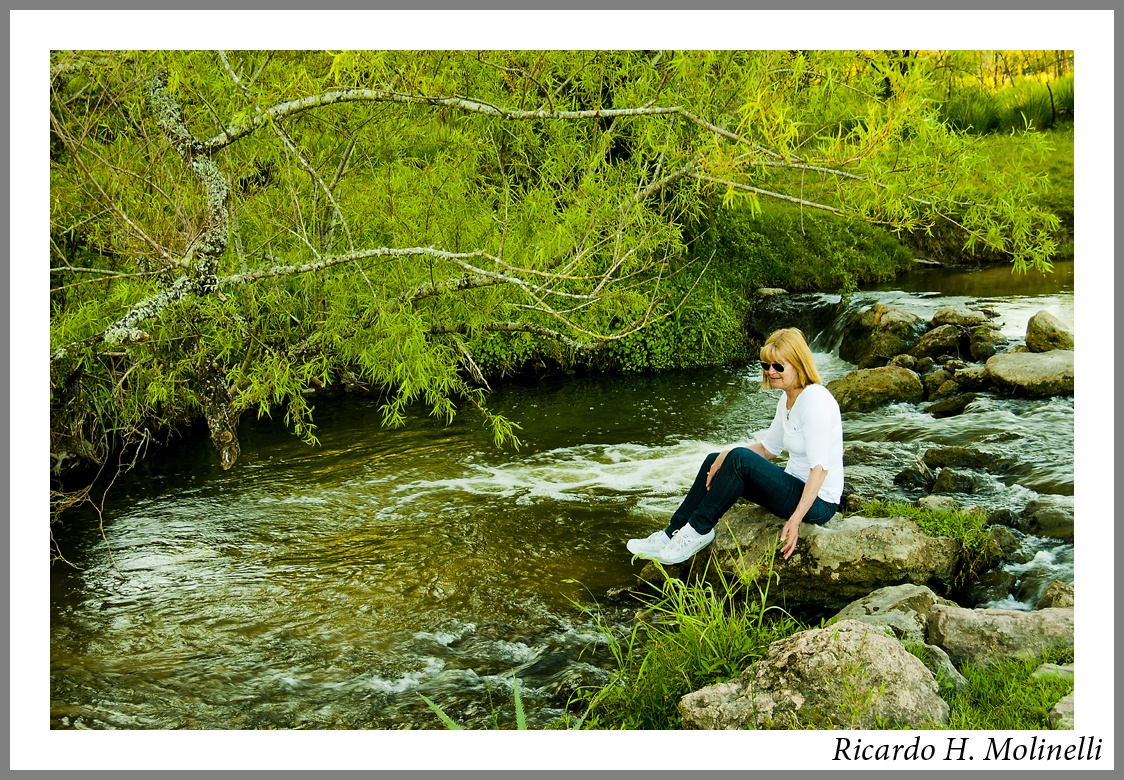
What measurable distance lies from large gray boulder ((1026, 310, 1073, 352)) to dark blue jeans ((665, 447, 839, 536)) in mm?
6410

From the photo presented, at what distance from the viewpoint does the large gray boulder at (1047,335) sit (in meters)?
10.3

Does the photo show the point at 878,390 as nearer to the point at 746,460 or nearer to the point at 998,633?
the point at 746,460

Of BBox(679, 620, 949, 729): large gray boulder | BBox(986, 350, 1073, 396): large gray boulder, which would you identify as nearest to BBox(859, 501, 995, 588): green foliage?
BBox(679, 620, 949, 729): large gray boulder

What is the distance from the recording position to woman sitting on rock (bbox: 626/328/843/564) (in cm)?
493

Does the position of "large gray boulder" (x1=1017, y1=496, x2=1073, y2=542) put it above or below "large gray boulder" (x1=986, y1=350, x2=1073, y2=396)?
below

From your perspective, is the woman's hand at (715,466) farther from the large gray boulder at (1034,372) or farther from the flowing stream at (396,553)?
the large gray boulder at (1034,372)

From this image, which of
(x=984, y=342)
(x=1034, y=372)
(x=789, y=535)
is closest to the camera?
(x=789, y=535)

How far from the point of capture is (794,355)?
4.97 m

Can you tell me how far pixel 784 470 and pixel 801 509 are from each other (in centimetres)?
37

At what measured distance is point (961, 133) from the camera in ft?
15.4

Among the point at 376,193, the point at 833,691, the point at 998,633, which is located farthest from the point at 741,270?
the point at 833,691

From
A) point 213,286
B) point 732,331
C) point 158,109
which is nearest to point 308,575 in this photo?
point 213,286

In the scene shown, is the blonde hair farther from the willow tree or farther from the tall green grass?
the tall green grass

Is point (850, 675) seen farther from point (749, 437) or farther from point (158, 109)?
point (749, 437)
